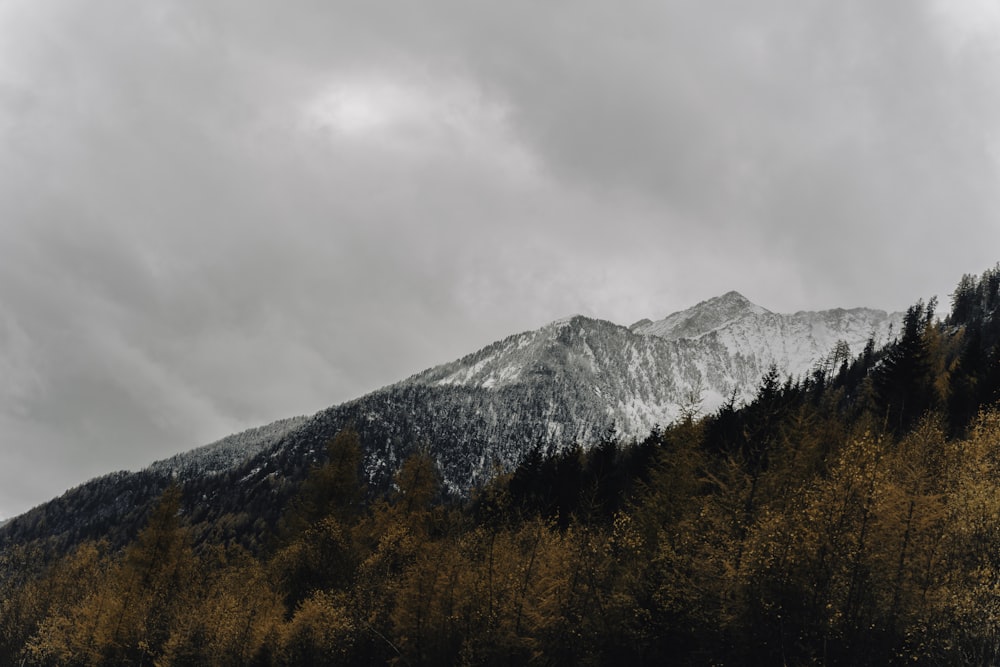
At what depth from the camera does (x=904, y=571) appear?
74.6 ft

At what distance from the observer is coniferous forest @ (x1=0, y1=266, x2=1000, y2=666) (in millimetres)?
22859

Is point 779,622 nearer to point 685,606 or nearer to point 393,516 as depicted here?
point 685,606

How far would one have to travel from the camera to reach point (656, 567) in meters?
30.3

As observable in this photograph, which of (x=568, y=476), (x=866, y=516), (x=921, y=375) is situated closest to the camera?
(x=866, y=516)

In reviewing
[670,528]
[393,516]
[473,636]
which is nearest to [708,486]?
[670,528]

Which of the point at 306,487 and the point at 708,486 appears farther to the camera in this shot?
the point at 306,487

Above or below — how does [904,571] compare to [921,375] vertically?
below

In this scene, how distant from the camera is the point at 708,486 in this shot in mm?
36844

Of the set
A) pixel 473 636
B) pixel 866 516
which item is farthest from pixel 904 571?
pixel 473 636

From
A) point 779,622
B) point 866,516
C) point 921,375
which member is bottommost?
point 779,622

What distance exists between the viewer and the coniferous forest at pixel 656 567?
22.9 metres

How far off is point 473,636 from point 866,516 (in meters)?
20.6

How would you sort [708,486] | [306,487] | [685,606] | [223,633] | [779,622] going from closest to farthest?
[779,622] → [685,606] → [708,486] → [223,633] → [306,487]

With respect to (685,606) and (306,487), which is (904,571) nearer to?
(685,606)
